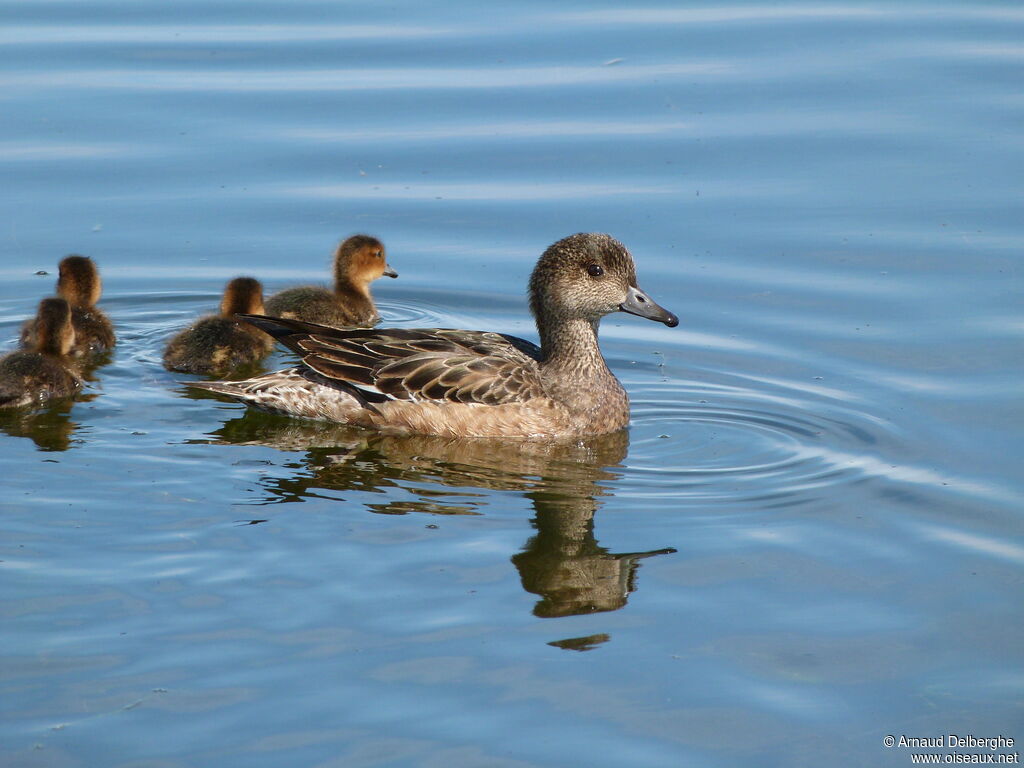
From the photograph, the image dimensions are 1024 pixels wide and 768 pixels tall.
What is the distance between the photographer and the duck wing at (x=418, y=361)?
8.41 metres

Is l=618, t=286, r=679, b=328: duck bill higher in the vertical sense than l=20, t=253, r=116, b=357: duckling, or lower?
higher

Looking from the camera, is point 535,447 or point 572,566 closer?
point 572,566

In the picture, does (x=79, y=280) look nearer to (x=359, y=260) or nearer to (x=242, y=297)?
(x=242, y=297)

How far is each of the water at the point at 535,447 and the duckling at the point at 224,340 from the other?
26cm

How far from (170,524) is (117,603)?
0.84m

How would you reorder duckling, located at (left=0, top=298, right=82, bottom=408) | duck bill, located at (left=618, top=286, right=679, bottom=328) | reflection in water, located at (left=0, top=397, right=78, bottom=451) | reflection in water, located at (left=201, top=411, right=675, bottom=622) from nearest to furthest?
reflection in water, located at (left=201, top=411, right=675, bottom=622)
reflection in water, located at (left=0, top=397, right=78, bottom=451)
duckling, located at (left=0, top=298, right=82, bottom=408)
duck bill, located at (left=618, top=286, right=679, bottom=328)

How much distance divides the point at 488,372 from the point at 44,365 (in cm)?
245

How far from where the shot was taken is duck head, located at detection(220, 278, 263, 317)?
9.52 meters

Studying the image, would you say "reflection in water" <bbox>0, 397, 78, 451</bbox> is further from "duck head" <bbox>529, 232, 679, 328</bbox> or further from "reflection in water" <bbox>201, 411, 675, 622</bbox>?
"duck head" <bbox>529, 232, 679, 328</bbox>

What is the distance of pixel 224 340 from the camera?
9.38m

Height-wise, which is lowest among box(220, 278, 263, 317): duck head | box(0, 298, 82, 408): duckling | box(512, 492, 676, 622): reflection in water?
box(512, 492, 676, 622): reflection in water

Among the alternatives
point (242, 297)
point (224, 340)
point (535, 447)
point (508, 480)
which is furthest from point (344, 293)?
point (508, 480)

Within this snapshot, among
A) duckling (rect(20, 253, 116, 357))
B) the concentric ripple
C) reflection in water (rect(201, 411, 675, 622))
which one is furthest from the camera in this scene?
duckling (rect(20, 253, 116, 357))

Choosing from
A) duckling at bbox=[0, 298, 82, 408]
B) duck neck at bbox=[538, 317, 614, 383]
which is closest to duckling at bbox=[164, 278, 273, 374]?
duckling at bbox=[0, 298, 82, 408]
